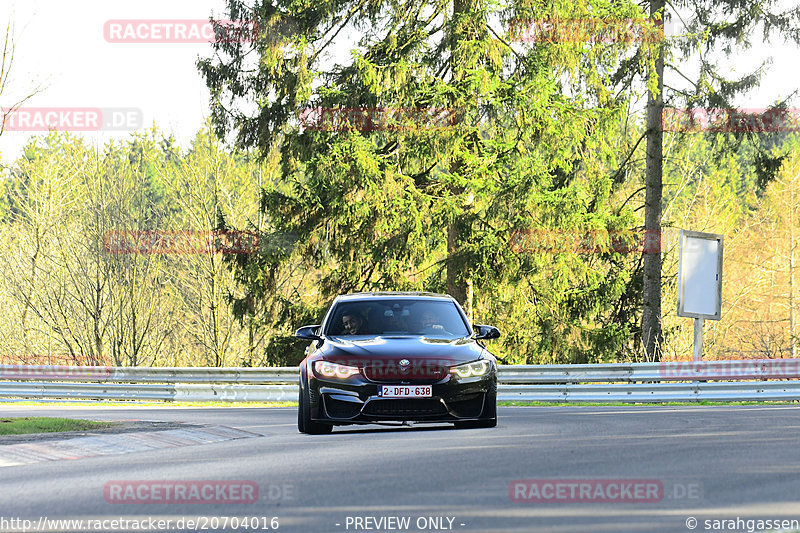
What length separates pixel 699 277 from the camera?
2369cm

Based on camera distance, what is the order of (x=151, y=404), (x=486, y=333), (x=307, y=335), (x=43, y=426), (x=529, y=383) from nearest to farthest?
(x=307, y=335)
(x=486, y=333)
(x=43, y=426)
(x=529, y=383)
(x=151, y=404)

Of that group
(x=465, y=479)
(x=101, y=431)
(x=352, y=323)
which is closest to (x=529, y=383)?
(x=352, y=323)

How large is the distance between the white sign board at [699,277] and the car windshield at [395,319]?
36.0 feet

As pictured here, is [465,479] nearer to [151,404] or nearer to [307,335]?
[307,335]

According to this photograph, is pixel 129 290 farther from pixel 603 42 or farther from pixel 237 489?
pixel 237 489

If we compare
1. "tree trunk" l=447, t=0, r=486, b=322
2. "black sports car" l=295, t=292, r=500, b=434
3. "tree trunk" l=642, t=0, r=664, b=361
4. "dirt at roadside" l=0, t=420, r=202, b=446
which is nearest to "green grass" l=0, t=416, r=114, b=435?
"dirt at roadside" l=0, t=420, r=202, b=446

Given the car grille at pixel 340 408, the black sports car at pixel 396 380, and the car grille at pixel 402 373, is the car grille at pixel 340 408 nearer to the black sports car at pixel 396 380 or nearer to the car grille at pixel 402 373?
the black sports car at pixel 396 380

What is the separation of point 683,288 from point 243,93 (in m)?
14.5

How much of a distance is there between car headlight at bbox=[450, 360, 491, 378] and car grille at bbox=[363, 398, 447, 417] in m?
0.38

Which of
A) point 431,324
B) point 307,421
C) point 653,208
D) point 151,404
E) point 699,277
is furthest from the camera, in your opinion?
point 653,208

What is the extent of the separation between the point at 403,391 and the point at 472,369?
81cm

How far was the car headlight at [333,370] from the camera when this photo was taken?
12.1m

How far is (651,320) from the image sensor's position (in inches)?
1200

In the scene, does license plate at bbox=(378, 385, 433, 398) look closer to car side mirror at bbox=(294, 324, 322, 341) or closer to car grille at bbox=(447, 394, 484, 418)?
car grille at bbox=(447, 394, 484, 418)
